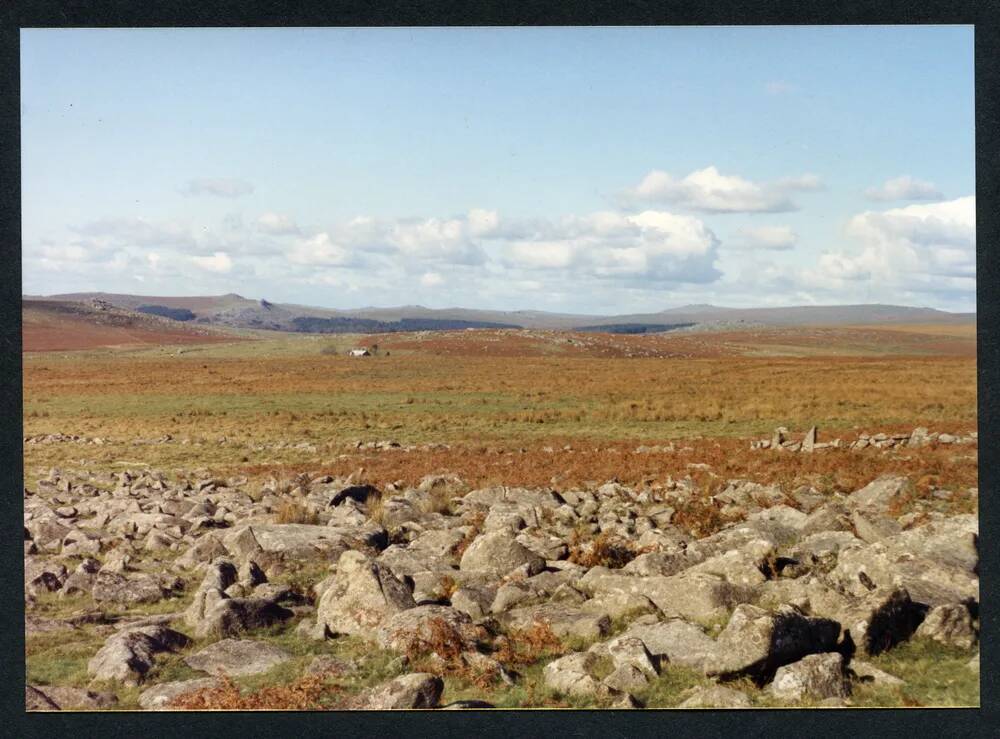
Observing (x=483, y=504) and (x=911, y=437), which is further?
(x=911, y=437)

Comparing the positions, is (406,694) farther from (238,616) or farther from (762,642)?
(762,642)

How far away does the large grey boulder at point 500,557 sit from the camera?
1100cm

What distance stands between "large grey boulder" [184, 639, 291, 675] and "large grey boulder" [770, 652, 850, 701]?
17.8ft

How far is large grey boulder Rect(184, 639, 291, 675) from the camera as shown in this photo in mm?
9141

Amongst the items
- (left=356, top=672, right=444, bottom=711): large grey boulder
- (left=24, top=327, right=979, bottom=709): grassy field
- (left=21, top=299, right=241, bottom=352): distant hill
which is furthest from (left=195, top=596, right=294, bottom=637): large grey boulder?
(left=21, top=299, right=241, bottom=352): distant hill

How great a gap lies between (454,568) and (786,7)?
8.41 m

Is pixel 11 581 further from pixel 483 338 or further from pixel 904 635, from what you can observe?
pixel 483 338

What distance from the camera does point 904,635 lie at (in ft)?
29.6

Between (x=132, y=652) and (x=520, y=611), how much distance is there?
14.6 feet

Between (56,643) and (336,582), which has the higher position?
(336,582)

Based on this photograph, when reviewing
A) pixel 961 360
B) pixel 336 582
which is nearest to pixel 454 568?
pixel 336 582

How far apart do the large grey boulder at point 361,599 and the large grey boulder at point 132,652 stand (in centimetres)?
170

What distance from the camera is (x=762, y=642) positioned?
27.1ft

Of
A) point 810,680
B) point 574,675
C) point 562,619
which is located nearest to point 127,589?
point 562,619
